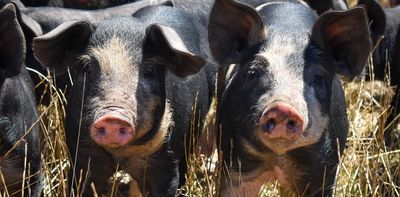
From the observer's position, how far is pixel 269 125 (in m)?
A: 4.14

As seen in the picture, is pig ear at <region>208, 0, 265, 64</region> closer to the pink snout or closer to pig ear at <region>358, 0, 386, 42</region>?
the pink snout

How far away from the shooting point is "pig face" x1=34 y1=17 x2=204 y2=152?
4.24 metres

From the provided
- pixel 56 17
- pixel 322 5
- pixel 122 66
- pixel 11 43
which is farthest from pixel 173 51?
pixel 322 5

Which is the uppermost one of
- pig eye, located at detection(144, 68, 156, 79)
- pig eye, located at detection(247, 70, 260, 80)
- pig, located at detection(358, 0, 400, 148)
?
pig eye, located at detection(144, 68, 156, 79)

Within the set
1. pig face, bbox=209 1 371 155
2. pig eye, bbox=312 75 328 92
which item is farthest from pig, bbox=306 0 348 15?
pig eye, bbox=312 75 328 92

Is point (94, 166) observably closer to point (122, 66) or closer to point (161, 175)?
point (161, 175)

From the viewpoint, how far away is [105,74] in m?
4.40

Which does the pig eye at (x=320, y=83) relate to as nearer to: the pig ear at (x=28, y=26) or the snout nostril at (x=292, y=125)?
the snout nostril at (x=292, y=125)

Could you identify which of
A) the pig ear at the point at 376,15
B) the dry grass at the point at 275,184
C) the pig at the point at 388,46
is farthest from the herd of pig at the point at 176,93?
the pig ear at the point at 376,15

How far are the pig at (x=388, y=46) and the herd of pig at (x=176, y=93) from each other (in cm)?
186

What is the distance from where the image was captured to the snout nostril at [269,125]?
4.11 metres

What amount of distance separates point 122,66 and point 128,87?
0.48 ft

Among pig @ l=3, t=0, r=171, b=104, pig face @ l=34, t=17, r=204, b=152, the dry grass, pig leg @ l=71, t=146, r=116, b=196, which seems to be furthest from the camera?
pig @ l=3, t=0, r=171, b=104

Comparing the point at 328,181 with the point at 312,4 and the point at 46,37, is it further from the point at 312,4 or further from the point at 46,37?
the point at 312,4
